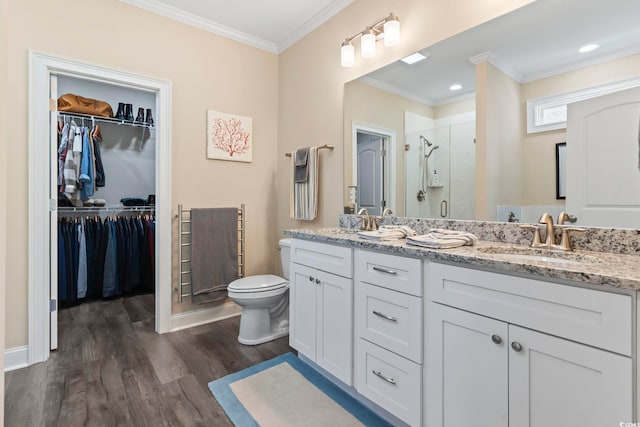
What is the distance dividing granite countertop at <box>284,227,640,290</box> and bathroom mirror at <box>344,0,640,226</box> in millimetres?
321

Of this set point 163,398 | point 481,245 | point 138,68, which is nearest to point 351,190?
point 481,245

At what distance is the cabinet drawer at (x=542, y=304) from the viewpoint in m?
0.82

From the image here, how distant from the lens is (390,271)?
1405 mm

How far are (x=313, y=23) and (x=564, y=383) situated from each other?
2864 millimetres

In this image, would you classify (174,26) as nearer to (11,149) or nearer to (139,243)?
(11,149)

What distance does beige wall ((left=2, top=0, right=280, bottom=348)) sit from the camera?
2.00m

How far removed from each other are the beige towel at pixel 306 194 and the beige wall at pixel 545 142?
5.00 feet

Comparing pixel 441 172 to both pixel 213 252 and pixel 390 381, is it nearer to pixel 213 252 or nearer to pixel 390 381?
pixel 390 381

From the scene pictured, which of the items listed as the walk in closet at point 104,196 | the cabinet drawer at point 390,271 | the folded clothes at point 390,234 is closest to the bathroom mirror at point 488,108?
the folded clothes at point 390,234

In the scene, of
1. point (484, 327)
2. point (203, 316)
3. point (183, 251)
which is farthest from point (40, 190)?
point (484, 327)

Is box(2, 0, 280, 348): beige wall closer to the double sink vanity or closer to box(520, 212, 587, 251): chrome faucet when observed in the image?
the double sink vanity

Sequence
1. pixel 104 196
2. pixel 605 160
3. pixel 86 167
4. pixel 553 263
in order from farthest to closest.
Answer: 1. pixel 104 196
2. pixel 86 167
3. pixel 605 160
4. pixel 553 263

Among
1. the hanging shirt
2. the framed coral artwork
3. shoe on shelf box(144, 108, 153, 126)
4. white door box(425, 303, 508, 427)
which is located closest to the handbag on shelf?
the hanging shirt

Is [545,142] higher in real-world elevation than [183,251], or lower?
higher
